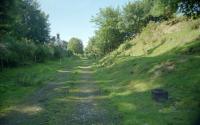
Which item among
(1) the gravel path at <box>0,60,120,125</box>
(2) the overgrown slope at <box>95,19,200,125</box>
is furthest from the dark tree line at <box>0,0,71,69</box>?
(2) the overgrown slope at <box>95,19,200,125</box>

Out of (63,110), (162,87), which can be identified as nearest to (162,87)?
(162,87)

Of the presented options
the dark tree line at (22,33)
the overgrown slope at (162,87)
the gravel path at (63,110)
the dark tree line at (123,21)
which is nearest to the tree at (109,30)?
the dark tree line at (123,21)

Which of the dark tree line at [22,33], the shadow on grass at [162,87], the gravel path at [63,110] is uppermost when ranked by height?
the dark tree line at [22,33]

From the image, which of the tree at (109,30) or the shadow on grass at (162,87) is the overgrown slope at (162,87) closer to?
the shadow on grass at (162,87)

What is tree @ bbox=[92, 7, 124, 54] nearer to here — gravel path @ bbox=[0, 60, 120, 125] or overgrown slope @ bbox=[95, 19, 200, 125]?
overgrown slope @ bbox=[95, 19, 200, 125]

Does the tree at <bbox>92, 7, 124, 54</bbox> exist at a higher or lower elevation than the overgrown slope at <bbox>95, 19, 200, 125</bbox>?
higher

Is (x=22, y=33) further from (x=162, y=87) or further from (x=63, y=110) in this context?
(x=63, y=110)

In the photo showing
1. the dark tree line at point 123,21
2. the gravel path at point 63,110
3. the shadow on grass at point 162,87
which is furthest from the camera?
the dark tree line at point 123,21

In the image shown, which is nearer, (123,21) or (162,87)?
(162,87)

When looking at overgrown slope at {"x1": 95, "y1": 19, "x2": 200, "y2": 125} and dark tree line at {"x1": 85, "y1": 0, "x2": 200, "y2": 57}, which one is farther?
dark tree line at {"x1": 85, "y1": 0, "x2": 200, "y2": 57}

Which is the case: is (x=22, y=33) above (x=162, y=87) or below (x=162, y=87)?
above

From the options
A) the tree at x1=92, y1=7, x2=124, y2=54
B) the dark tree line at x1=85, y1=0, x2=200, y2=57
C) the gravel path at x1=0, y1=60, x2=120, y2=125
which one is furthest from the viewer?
the tree at x1=92, y1=7, x2=124, y2=54

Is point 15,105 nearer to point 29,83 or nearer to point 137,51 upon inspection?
point 29,83

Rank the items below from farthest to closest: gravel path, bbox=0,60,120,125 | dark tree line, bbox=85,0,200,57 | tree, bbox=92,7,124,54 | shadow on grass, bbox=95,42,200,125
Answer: tree, bbox=92,7,124,54, dark tree line, bbox=85,0,200,57, gravel path, bbox=0,60,120,125, shadow on grass, bbox=95,42,200,125
